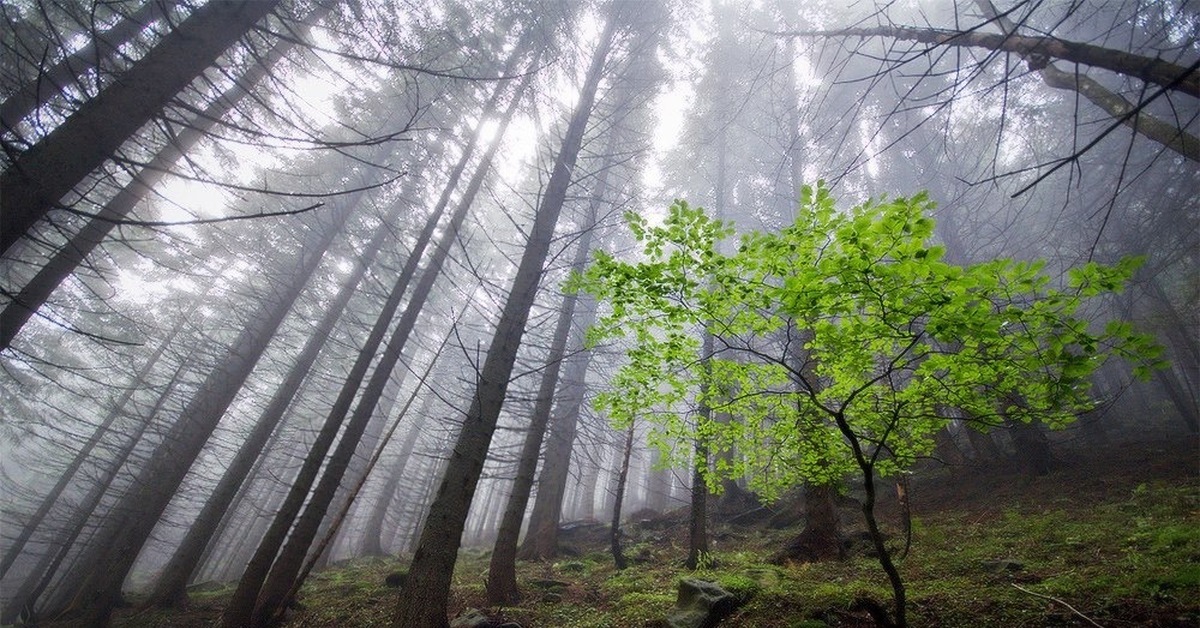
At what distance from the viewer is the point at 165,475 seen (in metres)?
9.78

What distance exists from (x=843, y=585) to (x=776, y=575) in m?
1.05

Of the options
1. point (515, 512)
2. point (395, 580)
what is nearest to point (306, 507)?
point (395, 580)

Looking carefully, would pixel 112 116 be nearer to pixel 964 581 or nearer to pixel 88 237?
pixel 88 237

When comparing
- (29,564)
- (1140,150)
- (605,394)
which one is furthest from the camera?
(29,564)

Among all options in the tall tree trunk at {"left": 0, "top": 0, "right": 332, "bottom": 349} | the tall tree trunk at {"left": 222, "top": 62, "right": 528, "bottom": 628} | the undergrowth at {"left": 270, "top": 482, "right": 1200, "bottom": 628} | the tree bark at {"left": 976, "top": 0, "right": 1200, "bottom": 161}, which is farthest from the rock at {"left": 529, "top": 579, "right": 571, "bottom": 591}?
the tree bark at {"left": 976, "top": 0, "right": 1200, "bottom": 161}

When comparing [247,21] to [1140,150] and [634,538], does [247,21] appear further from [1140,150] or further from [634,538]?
[1140,150]

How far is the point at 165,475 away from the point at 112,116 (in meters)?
10.2

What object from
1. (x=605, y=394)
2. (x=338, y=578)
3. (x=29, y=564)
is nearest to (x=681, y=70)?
(x=605, y=394)

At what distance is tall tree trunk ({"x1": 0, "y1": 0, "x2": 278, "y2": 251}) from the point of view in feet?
9.00

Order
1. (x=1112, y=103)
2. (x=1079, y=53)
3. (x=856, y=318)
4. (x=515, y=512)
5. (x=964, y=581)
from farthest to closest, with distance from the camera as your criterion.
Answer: (x=515, y=512), (x=1112, y=103), (x=964, y=581), (x=1079, y=53), (x=856, y=318)

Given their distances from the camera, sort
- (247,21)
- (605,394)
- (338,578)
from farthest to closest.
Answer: (338,578) → (605,394) → (247,21)

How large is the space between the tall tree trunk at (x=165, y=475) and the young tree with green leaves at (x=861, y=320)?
1060 cm

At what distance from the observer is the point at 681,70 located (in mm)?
12531

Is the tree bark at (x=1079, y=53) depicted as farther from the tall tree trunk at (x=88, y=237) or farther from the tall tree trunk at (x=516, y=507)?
the tall tree trunk at (x=88, y=237)
